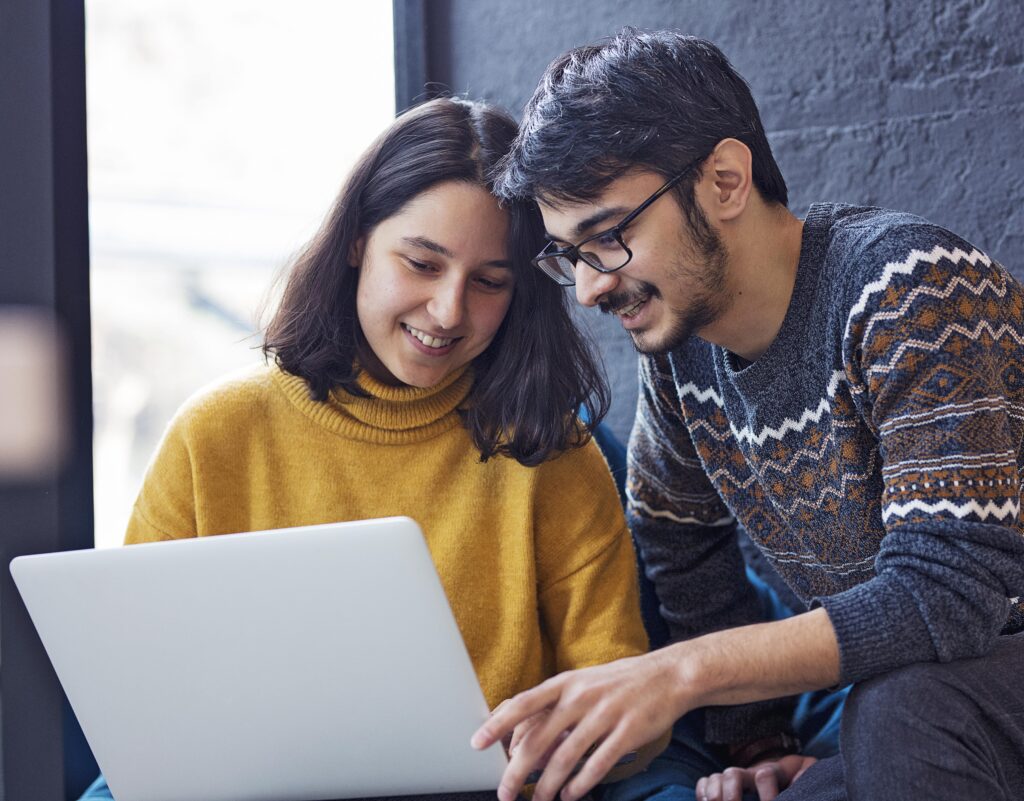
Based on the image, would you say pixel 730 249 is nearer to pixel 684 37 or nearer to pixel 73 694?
pixel 684 37

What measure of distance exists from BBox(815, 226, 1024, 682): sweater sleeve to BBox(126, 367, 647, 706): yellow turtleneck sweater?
402 mm

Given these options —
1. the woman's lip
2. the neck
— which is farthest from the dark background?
the neck

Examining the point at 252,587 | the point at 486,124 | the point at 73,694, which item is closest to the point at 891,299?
the point at 486,124

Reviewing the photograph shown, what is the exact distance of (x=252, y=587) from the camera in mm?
956

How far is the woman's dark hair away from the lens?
4.59ft

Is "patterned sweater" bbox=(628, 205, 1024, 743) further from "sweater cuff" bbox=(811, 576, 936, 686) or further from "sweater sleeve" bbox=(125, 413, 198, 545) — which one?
"sweater sleeve" bbox=(125, 413, 198, 545)

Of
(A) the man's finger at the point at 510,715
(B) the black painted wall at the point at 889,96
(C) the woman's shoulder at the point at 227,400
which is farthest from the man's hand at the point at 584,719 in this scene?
(B) the black painted wall at the point at 889,96

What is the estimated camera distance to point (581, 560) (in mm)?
1448

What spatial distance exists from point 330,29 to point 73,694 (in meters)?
1.52

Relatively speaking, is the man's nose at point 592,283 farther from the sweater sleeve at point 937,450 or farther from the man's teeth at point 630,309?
the sweater sleeve at point 937,450

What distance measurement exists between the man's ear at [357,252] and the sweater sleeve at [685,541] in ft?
1.36

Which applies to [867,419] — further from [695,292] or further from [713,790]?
[713,790]

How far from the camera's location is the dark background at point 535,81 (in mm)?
1460

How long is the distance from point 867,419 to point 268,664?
0.70 m
